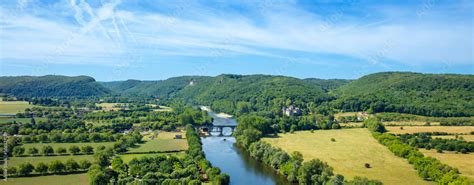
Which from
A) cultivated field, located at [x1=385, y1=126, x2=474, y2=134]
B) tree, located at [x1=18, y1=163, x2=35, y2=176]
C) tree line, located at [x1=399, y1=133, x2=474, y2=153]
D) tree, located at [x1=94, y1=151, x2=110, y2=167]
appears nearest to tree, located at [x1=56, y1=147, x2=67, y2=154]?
tree, located at [x1=94, y1=151, x2=110, y2=167]

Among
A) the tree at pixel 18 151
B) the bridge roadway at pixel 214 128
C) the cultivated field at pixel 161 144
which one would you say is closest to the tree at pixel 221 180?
the cultivated field at pixel 161 144

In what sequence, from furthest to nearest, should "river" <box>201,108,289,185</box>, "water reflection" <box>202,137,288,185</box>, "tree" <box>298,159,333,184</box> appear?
"water reflection" <box>202,137,288,185</box> → "river" <box>201,108,289,185</box> → "tree" <box>298,159,333,184</box>

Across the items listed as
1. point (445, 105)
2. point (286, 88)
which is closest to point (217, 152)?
point (445, 105)

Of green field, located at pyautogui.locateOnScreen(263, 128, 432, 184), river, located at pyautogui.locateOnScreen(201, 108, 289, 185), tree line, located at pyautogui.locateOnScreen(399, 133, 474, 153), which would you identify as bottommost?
river, located at pyautogui.locateOnScreen(201, 108, 289, 185)

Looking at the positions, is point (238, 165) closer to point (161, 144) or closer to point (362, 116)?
point (161, 144)

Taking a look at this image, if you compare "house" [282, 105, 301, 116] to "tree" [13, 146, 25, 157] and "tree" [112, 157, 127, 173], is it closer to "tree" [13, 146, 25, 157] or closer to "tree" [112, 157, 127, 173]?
"tree" [112, 157, 127, 173]

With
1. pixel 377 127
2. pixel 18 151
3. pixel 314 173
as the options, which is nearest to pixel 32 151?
pixel 18 151

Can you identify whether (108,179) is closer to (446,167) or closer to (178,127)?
(446,167)
